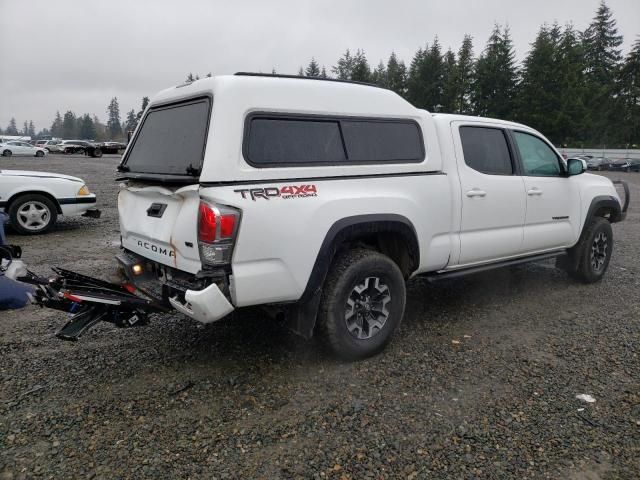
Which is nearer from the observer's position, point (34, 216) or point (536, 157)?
point (536, 157)

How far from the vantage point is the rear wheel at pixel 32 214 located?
26.2ft

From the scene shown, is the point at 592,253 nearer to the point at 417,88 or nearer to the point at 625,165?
the point at 625,165

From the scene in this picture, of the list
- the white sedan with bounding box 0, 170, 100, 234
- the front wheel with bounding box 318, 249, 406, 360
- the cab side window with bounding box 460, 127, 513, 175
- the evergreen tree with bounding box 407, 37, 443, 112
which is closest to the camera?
the front wheel with bounding box 318, 249, 406, 360

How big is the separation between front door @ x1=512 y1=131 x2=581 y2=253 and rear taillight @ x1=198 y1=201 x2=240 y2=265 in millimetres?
3275

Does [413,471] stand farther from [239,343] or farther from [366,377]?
Answer: [239,343]

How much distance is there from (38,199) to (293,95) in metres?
6.64

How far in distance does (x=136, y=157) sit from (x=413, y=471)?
322cm

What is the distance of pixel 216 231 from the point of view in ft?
9.59

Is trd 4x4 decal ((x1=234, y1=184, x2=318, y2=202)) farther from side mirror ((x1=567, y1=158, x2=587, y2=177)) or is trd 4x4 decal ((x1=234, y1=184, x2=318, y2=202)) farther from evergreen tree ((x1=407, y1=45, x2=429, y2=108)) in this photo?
evergreen tree ((x1=407, y1=45, x2=429, y2=108))

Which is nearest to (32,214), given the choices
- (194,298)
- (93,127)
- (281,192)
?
(194,298)

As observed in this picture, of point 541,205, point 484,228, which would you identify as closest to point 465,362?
point 484,228

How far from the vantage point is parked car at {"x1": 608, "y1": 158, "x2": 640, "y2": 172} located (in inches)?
1471

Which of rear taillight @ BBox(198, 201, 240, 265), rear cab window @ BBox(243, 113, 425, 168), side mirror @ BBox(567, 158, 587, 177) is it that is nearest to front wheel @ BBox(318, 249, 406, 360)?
rear cab window @ BBox(243, 113, 425, 168)

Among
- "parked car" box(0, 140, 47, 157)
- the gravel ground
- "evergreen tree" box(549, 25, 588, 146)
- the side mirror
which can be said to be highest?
Result: "evergreen tree" box(549, 25, 588, 146)
